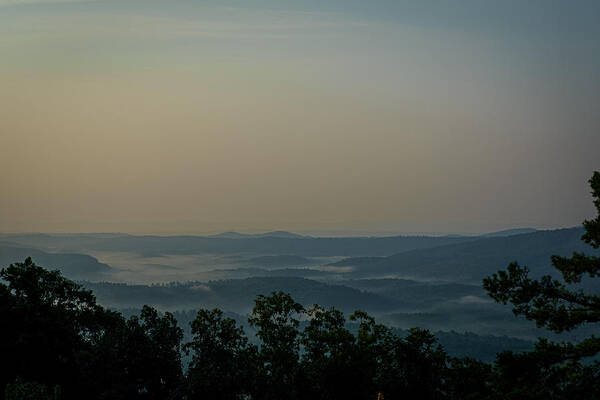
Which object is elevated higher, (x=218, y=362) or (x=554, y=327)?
(x=554, y=327)

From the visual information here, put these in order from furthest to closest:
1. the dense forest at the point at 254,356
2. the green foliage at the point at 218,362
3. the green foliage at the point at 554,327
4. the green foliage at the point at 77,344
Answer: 1. the green foliage at the point at 77,344
2. the green foliage at the point at 218,362
3. the dense forest at the point at 254,356
4. the green foliage at the point at 554,327

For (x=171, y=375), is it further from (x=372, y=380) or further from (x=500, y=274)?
(x=500, y=274)

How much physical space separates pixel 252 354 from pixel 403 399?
829cm

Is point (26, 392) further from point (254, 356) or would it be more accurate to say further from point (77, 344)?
point (77, 344)

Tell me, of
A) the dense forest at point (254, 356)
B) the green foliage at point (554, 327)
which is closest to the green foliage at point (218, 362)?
the dense forest at point (254, 356)

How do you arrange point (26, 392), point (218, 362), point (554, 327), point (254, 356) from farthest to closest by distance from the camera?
1. point (254, 356)
2. point (218, 362)
3. point (554, 327)
4. point (26, 392)

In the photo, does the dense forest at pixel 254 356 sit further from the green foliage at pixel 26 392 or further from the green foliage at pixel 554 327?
the green foliage at pixel 26 392

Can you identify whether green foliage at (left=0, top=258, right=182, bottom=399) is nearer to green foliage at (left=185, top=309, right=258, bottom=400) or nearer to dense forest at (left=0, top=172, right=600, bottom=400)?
dense forest at (left=0, top=172, right=600, bottom=400)

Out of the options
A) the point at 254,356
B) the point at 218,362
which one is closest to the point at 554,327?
the point at 254,356

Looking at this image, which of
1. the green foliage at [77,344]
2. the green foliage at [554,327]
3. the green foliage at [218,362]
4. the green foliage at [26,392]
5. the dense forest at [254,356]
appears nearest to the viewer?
the green foliage at [554,327]

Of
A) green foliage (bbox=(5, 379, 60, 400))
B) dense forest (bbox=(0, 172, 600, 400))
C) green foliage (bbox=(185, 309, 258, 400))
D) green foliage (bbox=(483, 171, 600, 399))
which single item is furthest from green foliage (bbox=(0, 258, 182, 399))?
green foliage (bbox=(483, 171, 600, 399))

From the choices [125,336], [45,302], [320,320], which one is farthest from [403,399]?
[45,302]

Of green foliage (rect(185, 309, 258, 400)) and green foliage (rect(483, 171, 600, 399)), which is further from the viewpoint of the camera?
green foliage (rect(185, 309, 258, 400))

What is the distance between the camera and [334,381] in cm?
2916
